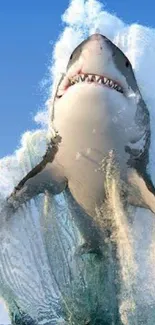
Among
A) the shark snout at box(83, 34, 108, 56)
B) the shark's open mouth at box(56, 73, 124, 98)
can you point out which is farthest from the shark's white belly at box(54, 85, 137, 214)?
the shark snout at box(83, 34, 108, 56)

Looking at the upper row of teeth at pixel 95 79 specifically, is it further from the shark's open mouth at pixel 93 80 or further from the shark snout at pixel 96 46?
the shark snout at pixel 96 46

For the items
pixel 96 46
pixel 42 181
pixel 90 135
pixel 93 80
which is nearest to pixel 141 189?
pixel 90 135

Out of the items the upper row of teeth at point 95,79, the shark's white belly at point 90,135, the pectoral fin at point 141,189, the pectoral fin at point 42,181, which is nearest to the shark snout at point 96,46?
the upper row of teeth at point 95,79

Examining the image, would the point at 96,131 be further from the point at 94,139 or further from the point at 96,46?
the point at 96,46

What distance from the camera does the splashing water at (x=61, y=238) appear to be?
15.5 meters

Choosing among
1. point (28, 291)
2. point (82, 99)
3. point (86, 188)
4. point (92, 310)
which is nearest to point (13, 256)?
point (28, 291)

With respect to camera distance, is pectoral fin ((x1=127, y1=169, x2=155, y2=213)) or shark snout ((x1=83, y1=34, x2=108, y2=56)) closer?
shark snout ((x1=83, y1=34, x2=108, y2=56))

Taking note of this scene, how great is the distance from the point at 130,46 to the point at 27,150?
4.60m

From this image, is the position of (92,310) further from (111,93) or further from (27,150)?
(111,93)

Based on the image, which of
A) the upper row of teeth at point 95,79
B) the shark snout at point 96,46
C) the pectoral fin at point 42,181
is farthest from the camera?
the pectoral fin at point 42,181

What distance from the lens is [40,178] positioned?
50.4 ft

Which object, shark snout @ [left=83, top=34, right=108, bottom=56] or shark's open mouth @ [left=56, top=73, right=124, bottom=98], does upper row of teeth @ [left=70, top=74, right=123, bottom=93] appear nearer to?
shark's open mouth @ [left=56, top=73, right=124, bottom=98]

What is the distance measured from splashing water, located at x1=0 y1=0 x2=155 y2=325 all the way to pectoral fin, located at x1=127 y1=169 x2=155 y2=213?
378mm

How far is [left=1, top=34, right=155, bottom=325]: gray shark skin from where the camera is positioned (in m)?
13.4
